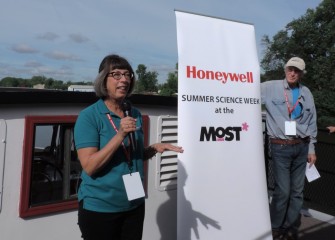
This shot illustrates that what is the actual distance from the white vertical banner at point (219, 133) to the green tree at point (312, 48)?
108ft

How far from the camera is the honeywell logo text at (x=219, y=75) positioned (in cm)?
337

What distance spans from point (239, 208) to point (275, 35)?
143 feet

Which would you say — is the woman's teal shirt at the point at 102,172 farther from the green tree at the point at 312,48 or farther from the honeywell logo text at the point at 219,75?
the green tree at the point at 312,48

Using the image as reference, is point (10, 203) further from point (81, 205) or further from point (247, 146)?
point (247, 146)

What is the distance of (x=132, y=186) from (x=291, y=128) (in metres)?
2.32

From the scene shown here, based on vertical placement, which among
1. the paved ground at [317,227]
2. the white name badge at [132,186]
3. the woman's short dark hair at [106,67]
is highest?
the woman's short dark hair at [106,67]

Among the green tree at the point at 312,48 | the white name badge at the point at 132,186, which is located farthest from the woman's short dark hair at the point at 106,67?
the green tree at the point at 312,48

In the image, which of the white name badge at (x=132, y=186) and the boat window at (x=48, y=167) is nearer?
the white name badge at (x=132, y=186)

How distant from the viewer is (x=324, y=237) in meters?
4.51

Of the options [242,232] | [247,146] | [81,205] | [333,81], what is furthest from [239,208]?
[333,81]

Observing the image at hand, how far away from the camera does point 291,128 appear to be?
3.87m

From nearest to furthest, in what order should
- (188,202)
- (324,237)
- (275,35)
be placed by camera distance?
(188,202) → (324,237) → (275,35)

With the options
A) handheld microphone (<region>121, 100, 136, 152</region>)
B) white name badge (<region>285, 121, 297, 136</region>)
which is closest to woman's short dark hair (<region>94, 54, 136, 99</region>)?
handheld microphone (<region>121, 100, 136, 152</region>)

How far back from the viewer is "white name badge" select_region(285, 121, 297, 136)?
385 centimetres
